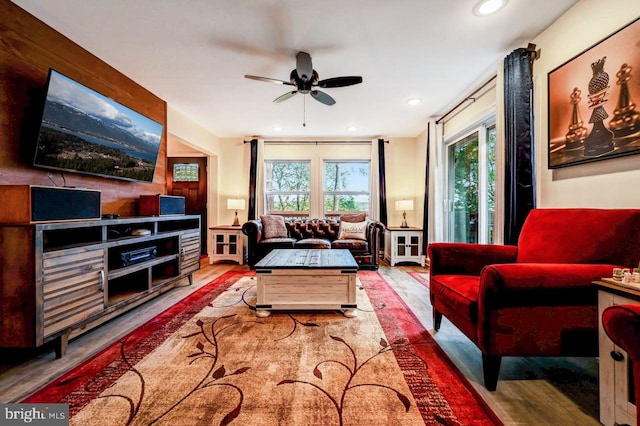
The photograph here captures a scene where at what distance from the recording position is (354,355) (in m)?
1.68

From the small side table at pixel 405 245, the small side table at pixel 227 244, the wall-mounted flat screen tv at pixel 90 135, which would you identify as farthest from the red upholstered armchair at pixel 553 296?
the small side table at pixel 227 244

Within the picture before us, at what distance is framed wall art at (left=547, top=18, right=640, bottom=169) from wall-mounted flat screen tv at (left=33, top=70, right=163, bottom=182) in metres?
3.61

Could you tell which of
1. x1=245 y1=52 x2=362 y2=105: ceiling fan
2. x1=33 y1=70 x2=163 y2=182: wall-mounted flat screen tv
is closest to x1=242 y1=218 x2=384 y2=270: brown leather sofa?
x1=33 y1=70 x2=163 y2=182: wall-mounted flat screen tv

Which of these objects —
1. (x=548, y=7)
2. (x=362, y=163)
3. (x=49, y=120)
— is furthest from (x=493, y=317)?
(x=362, y=163)

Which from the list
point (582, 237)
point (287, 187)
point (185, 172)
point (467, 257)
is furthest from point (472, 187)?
point (185, 172)

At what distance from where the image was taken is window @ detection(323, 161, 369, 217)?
17.3 ft

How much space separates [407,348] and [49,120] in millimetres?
2995

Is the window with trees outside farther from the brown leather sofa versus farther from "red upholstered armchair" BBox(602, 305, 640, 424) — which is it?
"red upholstered armchair" BBox(602, 305, 640, 424)

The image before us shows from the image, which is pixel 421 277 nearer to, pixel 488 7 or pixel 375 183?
pixel 375 183

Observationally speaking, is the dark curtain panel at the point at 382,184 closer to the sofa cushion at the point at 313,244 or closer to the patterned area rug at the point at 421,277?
the patterned area rug at the point at 421,277

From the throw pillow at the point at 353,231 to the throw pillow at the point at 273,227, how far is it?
987mm

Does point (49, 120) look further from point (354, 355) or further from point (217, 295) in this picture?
point (354, 355)

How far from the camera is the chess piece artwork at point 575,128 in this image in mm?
1751

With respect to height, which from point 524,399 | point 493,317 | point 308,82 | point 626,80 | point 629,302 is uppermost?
point 308,82
